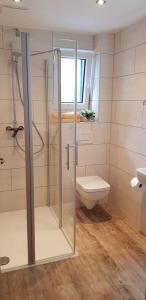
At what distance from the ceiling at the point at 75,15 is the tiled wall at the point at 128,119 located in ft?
0.72

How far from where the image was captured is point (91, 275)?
2064mm

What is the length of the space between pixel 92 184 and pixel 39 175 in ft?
2.20

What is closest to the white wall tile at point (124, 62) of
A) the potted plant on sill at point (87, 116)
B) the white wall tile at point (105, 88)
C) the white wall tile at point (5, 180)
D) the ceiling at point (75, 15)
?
the white wall tile at point (105, 88)

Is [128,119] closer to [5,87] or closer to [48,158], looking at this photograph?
[48,158]

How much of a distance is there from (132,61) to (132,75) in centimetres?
15

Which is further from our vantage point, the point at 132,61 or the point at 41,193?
the point at 41,193

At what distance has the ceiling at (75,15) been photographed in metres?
2.08

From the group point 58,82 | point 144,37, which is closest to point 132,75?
point 144,37

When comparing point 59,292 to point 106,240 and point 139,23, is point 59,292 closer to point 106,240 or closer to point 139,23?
point 106,240

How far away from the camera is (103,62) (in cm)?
304

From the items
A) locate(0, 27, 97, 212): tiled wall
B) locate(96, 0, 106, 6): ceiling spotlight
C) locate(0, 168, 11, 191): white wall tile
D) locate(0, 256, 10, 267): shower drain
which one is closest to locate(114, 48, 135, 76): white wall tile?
locate(0, 27, 97, 212): tiled wall

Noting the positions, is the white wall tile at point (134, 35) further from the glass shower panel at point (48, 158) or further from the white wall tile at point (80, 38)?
the glass shower panel at point (48, 158)

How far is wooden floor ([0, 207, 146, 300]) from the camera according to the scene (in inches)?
73.5

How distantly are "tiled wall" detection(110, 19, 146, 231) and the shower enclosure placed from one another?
2.64 ft
